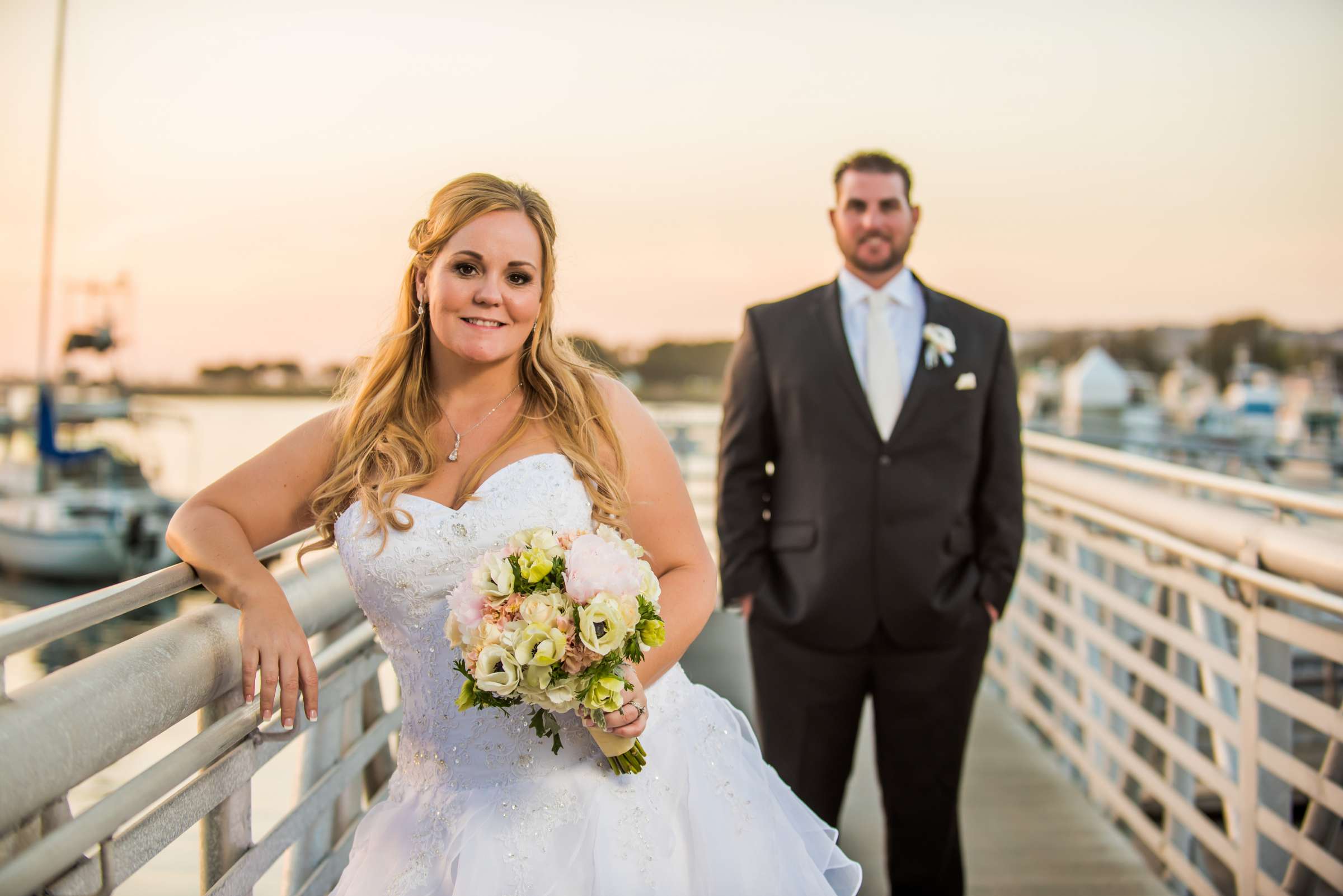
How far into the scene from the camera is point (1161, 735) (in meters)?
3.46

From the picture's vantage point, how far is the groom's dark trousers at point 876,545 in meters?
3.04

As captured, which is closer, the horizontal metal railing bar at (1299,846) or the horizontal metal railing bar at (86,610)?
the horizontal metal railing bar at (86,610)

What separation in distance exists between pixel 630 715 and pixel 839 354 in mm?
1654

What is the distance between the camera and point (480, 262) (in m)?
2.08

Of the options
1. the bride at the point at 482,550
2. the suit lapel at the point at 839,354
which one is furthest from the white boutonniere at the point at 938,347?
the bride at the point at 482,550

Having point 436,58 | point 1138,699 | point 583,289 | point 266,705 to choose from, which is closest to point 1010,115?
point 436,58

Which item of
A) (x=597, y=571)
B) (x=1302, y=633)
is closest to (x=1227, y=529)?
(x=1302, y=633)

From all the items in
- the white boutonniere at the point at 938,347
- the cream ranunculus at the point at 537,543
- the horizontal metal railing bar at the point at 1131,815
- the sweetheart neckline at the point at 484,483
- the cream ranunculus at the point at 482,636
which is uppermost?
the white boutonniere at the point at 938,347

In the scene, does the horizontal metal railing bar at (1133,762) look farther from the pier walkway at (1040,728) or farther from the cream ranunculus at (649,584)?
the cream ranunculus at (649,584)

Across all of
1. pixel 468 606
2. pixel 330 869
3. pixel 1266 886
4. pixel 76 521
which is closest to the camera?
pixel 468 606

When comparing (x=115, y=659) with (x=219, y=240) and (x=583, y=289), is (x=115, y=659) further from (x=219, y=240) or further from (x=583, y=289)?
(x=219, y=240)

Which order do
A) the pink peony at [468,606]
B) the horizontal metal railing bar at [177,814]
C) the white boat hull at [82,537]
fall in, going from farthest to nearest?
1. the white boat hull at [82,537]
2. the pink peony at [468,606]
3. the horizontal metal railing bar at [177,814]

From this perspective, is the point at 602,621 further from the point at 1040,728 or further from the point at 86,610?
the point at 1040,728

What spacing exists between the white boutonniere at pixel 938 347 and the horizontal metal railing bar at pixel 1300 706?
1.15 metres
